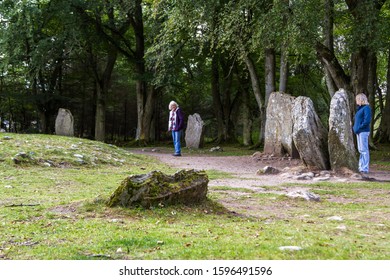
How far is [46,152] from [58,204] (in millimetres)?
8297

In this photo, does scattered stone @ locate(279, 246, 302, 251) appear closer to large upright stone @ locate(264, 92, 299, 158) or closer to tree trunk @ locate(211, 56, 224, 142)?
large upright stone @ locate(264, 92, 299, 158)

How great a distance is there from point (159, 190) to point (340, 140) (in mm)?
7999

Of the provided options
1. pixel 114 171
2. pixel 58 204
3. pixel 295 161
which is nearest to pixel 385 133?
pixel 295 161

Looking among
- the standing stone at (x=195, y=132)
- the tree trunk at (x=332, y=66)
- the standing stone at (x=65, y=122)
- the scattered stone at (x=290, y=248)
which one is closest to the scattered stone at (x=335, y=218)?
the scattered stone at (x=290, y=248)

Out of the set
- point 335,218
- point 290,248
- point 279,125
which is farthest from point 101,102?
point 290,248

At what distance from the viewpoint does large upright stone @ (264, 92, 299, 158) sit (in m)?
18.2

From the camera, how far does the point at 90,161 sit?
49.2 feet

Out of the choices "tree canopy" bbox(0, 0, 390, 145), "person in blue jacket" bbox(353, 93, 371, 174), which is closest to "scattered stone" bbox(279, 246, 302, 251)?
"person in blue jacket" bbox(353, 93, 371, 174)

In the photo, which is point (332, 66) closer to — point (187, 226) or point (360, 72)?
point (360, 72)

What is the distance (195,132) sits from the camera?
27.5 meters

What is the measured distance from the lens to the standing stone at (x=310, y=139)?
13.9m

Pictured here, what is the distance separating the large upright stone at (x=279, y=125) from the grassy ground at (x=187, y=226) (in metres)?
7.57

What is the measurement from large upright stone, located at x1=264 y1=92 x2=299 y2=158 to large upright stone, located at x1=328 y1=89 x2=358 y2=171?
14.4 feet
